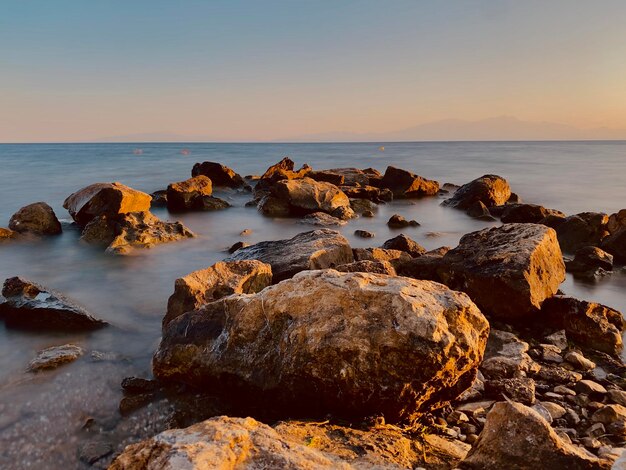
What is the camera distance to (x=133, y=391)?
500cm

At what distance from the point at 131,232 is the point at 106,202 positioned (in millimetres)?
1533

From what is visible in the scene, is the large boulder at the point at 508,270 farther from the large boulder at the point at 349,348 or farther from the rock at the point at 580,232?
the rock at the point at 580,232

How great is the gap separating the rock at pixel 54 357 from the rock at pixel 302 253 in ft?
9.45

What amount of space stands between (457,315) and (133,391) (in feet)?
11.2

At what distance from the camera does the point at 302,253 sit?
7758 mm

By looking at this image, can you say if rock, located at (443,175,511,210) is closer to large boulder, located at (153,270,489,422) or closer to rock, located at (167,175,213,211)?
rock, located at (167,175,213,211)

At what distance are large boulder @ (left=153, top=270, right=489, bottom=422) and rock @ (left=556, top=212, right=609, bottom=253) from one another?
864 centimetres

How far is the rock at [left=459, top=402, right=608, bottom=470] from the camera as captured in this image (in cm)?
283

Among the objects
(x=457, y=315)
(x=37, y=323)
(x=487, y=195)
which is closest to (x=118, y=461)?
(x=457, y=315)

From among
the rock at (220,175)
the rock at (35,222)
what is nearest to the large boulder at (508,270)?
the rock at (35,222)

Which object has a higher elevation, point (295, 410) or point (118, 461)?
point (118, 461)

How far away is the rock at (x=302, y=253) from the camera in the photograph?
7375mm

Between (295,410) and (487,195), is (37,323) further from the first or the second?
(487,195)

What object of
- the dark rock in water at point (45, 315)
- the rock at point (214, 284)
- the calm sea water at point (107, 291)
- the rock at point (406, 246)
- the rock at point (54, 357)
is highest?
the rock at point (214, 284)
